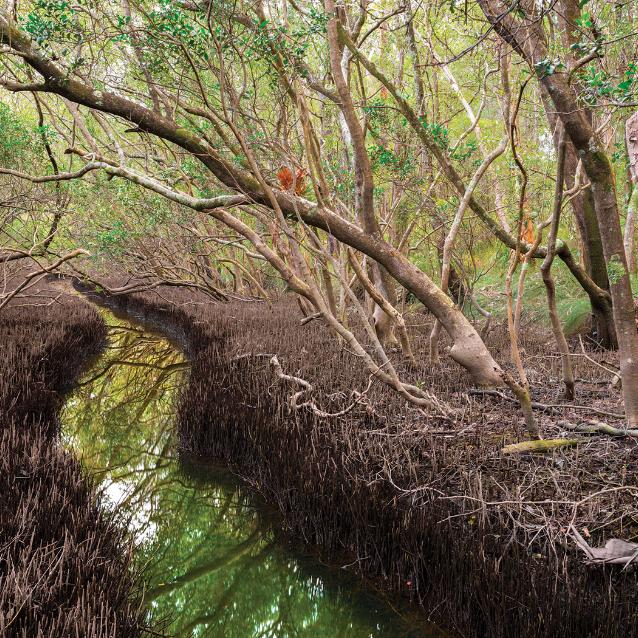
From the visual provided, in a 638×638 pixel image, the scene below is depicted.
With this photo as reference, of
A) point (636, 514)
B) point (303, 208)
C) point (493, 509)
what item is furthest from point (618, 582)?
point (303, 208)

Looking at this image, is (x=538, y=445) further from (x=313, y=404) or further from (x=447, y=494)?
(x=313, y=404)

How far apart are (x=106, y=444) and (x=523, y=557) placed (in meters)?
4.23

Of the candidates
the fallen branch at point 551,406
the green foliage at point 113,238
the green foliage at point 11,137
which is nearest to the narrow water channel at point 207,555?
the fallen branch at point 551,406

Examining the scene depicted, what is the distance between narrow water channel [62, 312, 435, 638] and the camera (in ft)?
9.00

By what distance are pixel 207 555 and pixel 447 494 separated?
67.7 inches

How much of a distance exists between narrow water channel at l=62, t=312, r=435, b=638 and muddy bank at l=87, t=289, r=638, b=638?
0.60 feet

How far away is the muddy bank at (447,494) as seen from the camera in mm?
2078

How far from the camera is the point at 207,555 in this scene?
3.44 metres

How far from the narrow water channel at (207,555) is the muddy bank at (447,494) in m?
0.18

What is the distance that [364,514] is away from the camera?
2.96 m

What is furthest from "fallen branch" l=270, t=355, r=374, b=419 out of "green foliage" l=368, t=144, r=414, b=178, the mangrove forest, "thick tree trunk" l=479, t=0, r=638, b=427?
"green foliage" l=368, t=144, r=414, b=178

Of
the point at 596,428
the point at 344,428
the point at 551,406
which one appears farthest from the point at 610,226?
the point at 344,428

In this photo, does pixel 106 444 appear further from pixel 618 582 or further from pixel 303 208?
pixel 618 582

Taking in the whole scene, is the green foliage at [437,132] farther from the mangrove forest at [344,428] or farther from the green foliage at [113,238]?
the green foliage at [113,238]
